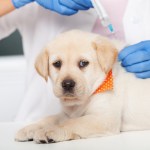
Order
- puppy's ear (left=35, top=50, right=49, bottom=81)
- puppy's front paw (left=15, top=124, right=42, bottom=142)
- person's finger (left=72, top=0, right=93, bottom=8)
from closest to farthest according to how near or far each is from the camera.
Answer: puppy's front paw (left=15, top=124, right=42, bottom=142)
puppy's ear (left=35, top=50, right=49, bottom=81)
person's finger (left=72, top=0, right=93, bottom=8)

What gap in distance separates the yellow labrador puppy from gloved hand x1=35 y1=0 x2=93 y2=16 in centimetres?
21

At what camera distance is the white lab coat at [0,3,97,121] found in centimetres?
166

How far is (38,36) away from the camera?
1690mm

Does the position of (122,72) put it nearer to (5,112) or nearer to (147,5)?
(147,5)

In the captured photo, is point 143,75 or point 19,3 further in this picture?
point 19,3

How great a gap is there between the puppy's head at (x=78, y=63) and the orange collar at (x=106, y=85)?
0.04 feet

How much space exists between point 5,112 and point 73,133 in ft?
3.30

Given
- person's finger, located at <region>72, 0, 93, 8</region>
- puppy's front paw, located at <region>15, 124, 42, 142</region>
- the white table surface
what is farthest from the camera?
person's finger, located at <region>72, 0, 93, 8</region>

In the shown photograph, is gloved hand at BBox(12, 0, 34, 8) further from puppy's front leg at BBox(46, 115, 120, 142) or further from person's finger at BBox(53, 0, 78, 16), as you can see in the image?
puppy's front leg at BBox(46, 115, 120, 142)

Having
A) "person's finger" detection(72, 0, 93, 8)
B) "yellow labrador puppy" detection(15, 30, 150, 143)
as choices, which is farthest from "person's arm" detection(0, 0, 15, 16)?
"yellow labrador puppy" detection(15, 30, 150, 143)

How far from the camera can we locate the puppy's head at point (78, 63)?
4.01ft

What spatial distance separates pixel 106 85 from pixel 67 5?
0.37 m

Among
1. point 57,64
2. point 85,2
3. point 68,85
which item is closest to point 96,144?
point 68,85

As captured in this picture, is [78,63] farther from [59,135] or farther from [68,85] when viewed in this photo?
[59,135]
